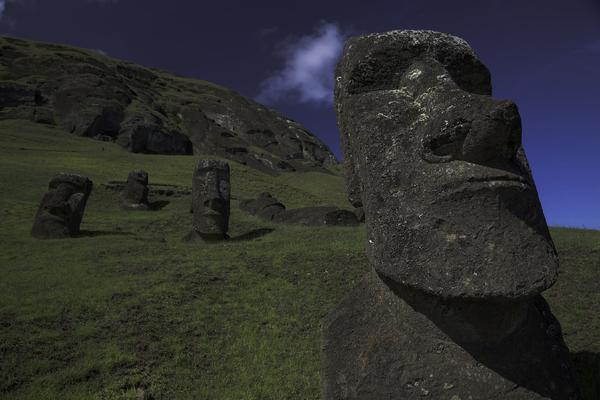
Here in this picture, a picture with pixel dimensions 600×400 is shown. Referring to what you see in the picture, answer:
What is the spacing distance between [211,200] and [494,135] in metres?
14.5

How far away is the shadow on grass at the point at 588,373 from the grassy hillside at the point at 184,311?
0.8 inches

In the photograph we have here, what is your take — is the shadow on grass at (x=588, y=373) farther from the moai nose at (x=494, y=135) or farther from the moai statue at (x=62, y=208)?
the moai statue at (x=62, y=208)

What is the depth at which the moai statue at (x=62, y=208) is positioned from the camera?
597 inches

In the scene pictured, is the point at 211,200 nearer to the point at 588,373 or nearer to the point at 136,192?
the point at 136,192

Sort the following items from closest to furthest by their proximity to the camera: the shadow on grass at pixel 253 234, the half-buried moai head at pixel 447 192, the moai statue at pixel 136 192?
1. the half-buried moai head at pixel 447 192
2. the shadow on grass at pixel 253 234
3. the moai statue at pixel 136 192

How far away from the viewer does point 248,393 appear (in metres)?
5.67

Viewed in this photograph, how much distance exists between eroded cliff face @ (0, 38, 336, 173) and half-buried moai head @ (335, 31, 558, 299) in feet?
165

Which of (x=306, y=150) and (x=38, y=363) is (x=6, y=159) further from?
(x=306, y=150)

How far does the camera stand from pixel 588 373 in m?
4.65

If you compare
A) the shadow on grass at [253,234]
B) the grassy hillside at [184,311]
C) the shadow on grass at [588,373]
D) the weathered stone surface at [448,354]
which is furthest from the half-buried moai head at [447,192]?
the shadow on grass at [253,234]

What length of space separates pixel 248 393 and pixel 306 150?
8942 cm

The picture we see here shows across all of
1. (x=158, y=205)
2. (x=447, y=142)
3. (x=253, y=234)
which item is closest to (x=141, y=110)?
(x=158, y=205)

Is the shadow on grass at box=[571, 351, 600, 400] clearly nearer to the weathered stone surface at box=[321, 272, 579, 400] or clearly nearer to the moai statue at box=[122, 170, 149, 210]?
the weathered stone surface at box=[321, 272, 579, 400]

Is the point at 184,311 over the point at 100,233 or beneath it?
beneath
